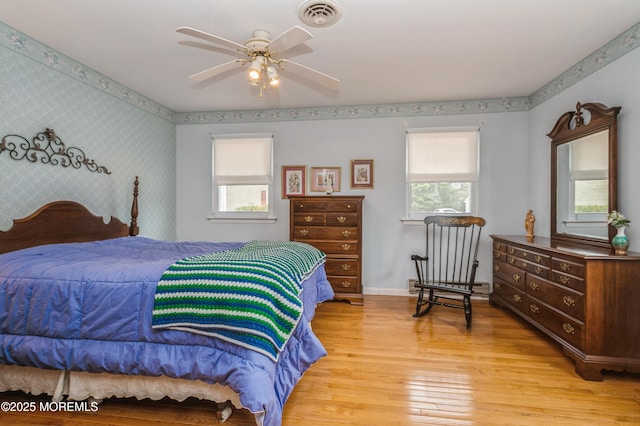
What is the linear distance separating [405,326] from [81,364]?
2.51m

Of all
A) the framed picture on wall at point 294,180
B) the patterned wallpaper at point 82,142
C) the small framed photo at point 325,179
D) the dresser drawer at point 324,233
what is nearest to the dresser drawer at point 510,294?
the dresser drawer at point 324,233

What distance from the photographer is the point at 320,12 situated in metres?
2.11

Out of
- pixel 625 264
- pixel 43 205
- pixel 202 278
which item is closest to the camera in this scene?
pixel 202 278

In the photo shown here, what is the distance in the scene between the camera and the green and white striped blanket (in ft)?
4.88

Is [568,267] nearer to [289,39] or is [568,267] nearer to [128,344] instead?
[289,39]

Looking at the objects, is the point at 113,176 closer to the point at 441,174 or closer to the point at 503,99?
the point at 441,174

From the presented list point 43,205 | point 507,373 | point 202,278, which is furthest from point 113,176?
point 507,373

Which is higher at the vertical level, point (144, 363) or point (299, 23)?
point (299, 23)

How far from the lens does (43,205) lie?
261 centimetres

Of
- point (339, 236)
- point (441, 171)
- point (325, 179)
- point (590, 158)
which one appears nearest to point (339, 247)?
point (339, 236)

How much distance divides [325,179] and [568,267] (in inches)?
108

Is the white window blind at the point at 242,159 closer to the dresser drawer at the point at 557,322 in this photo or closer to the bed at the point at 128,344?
the bed at the point at 128,344

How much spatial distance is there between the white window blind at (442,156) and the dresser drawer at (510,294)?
1289 mm

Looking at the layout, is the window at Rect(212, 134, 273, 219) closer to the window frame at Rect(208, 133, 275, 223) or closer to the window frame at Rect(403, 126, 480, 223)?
the window frame at Rect(208, 133, 275, 223)
